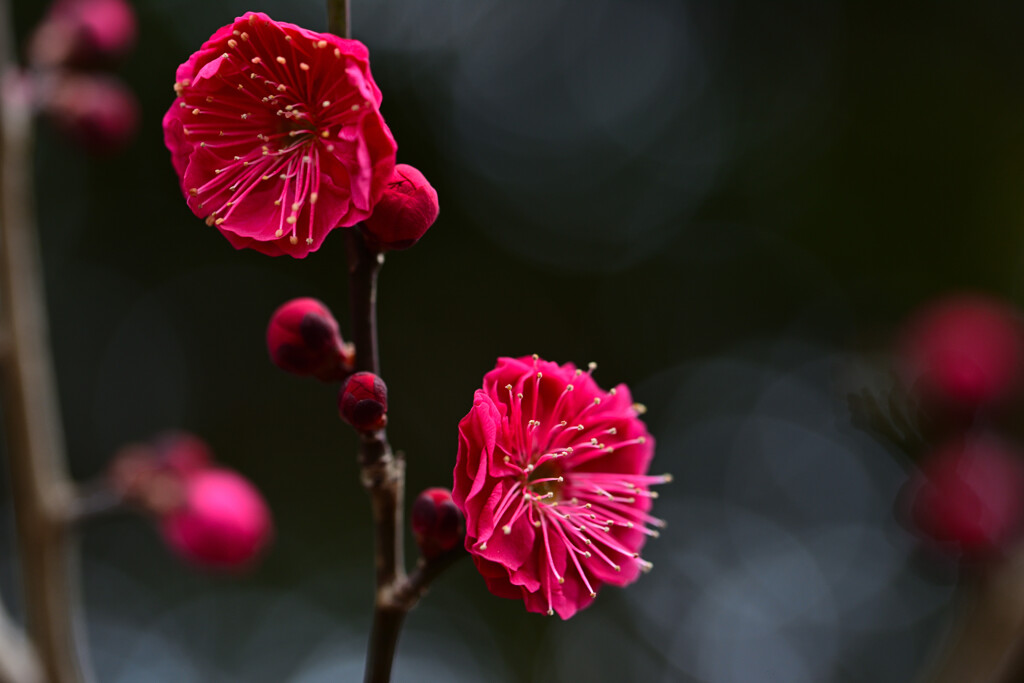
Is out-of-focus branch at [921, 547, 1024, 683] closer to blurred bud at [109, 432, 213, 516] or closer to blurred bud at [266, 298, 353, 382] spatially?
blurred bud at [266, 298, 353, 382]

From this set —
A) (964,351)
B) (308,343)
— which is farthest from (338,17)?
(964,351)

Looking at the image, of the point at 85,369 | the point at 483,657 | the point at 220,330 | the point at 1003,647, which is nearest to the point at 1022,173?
the point at 1003,647

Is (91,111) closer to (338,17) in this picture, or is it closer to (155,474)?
(155,474)

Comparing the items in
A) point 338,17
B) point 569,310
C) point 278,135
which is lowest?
point 569,310

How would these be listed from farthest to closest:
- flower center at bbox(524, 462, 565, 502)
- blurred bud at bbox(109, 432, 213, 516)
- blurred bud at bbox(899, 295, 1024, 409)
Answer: blurred bud at bbox(109, 432, 213, 516) → blurred bud at bbox(899, 295, 1024, 409) → flower center at bbox(524, 462, 565, 502)

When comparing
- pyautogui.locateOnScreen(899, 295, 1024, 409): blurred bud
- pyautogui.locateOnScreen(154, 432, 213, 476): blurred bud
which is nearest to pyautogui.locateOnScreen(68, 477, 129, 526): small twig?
pyautogui.locateOnScreen(154, 432, 213, 476): blurred bud

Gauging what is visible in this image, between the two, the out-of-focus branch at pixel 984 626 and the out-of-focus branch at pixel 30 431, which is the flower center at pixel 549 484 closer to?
the out-of-focus branch at pixel 984 626
